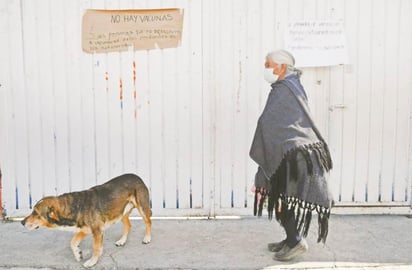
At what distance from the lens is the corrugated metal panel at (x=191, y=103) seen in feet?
17.6

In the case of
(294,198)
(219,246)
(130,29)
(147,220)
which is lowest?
(219,246)

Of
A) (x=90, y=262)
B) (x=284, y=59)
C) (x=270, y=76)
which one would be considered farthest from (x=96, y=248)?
(x=284, y=59)

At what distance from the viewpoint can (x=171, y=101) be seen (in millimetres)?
5453

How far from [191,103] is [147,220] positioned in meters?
1.31

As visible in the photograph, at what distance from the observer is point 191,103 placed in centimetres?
546

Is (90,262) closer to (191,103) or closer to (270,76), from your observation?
(191,103)

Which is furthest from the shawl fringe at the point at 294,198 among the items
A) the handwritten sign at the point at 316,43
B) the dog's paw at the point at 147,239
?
the handwritten sign at the point at 316,43

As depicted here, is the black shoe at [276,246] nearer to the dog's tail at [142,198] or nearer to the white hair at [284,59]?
the dog's tail at [142,198]

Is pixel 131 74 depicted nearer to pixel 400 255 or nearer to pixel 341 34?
pixel 341 34

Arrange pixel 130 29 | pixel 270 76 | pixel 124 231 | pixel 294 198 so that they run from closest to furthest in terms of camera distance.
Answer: pixel 294 198 → pixel 270 76 → pixel 124 231 → pixel 130 29

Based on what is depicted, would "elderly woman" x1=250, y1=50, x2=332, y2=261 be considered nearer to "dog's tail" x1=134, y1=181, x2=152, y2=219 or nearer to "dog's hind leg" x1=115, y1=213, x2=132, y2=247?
"dog's tail" x1=134, y1=181, x2=152, y2=219

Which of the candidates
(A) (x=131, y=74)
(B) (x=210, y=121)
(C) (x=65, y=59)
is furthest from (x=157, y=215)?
(C) (x=65, y=59)

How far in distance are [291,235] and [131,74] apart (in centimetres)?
224

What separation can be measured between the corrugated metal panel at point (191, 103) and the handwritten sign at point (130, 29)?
2.7 inches
